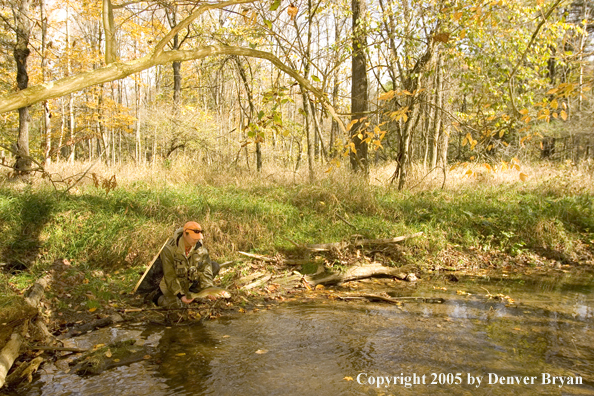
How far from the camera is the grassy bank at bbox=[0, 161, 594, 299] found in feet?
24.1

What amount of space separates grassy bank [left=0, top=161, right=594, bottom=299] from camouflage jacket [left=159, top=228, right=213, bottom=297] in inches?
61.3

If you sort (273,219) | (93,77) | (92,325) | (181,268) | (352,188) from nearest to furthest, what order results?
(93,77) < (92,325) < (181,268) < (273,219) < (352,188)

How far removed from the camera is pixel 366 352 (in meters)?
4.58

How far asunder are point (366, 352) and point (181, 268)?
8.73 ft

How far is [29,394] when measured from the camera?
3.69 meters

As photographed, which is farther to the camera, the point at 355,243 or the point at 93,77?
the point at 355,243

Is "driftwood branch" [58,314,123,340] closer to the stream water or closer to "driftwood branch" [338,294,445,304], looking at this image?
the stream water

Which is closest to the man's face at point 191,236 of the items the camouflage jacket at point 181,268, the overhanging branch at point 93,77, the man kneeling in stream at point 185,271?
the man kneeling in stream at point 185,271

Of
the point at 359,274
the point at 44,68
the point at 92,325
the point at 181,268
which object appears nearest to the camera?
the point at 92,325

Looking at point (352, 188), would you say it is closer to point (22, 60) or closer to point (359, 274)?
point (359, 274)

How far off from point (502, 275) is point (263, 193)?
5.85 metres

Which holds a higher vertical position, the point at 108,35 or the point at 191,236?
the point at 108,35

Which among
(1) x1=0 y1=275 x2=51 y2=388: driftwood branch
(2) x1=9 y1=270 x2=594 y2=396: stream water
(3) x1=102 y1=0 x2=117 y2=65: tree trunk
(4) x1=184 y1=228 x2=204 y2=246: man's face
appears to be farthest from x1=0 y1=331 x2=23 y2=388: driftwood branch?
(3) x1=102 y1=0 x2=117 y2=65: tree trunk

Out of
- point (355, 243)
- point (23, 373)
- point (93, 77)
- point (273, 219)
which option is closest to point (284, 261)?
point (273, 219)
